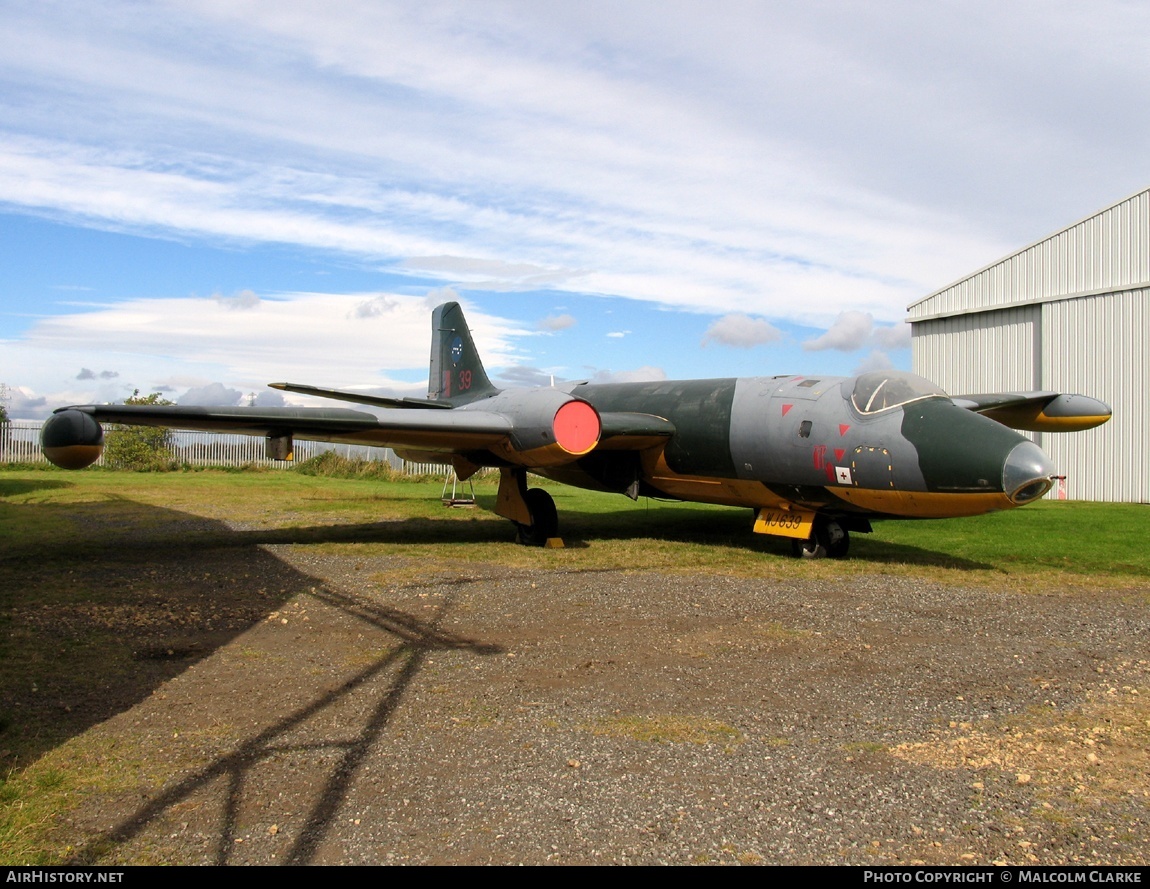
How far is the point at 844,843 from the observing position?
331 cm

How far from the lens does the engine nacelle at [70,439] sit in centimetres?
847

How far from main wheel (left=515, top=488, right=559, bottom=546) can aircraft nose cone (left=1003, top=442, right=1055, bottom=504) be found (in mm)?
5991

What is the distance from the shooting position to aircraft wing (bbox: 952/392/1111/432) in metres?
11.9

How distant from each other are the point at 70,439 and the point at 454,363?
8304 millimetres

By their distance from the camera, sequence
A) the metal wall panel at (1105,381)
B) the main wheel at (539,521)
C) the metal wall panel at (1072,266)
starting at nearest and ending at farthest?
the main wheel at (539,521)
the metal wall panel at (1105,381)
the metal wall panel at (1072,266)

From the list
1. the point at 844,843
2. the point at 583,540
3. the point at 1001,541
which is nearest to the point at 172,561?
the point at 583,540

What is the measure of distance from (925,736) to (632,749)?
5.23ft

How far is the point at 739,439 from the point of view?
35.1ft

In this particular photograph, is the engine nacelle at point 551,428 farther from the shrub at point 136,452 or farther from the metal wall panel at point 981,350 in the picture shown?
the shrub at point 136,452

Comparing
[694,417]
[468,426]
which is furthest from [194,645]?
[694,417]

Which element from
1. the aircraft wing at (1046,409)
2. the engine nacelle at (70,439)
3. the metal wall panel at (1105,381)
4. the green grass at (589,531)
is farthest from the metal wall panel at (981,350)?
the engine nacelle at (70,439)

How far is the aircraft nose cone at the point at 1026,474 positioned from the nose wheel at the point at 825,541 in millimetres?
2922

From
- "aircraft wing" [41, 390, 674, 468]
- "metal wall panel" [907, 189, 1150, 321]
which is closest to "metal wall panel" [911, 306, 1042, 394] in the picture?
"metal wall panel" [907, 189, 1150, 321]

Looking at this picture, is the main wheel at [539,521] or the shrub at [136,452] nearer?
the main wheel at [539,521]
